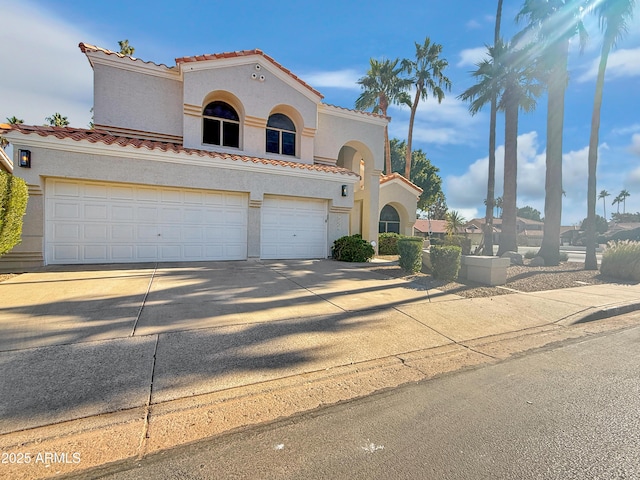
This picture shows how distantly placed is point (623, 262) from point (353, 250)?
9.97 meters

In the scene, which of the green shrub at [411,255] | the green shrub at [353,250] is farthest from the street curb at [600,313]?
the green shrub at [353,250]

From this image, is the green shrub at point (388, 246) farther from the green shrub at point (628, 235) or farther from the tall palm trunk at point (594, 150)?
the green shrub at point (628, 235)

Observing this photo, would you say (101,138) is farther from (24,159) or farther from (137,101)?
(137,101)

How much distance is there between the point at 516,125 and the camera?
756 inches

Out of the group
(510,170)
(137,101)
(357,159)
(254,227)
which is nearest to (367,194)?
(357,159)

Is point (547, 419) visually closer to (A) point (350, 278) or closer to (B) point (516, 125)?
(A) point (350, 278)

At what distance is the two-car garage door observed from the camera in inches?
382

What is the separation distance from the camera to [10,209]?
768cm

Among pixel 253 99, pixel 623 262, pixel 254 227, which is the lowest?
pixel 623 262

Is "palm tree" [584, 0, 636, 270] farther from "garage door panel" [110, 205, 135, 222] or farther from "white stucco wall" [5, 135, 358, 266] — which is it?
"garage door panel" [110, 205, 135, 222]

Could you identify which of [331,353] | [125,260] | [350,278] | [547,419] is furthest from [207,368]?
[125,260]

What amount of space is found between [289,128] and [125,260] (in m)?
8.69

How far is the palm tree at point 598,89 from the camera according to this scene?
14758 mm

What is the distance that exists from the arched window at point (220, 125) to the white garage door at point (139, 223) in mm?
2927
